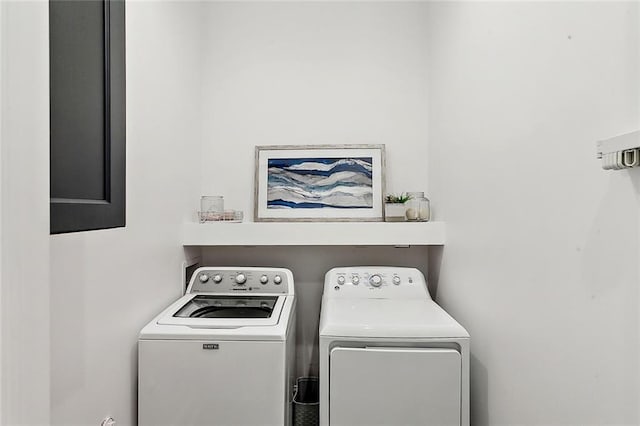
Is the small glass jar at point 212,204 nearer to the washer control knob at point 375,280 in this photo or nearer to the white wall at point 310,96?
the white wall at point 310,96

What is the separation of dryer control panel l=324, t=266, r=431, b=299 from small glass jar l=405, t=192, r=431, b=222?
28cm

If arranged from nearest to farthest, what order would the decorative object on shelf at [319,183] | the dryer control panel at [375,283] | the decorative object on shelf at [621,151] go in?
the decorative object on shelf at [621,151] < the dryer control panel at [375,283] < the decorative object on shelf at [319,183]

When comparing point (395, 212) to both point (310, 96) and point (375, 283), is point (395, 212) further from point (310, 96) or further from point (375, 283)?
point (310, 96)

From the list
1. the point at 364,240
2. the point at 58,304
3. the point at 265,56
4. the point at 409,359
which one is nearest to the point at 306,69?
the point at 265,56

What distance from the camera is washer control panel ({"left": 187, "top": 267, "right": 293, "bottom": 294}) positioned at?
2.28m

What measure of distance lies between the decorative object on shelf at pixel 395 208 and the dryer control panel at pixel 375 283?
27cm

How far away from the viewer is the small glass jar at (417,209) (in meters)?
2.39

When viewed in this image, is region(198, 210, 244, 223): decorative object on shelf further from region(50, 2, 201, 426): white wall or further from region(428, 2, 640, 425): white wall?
region(428, 2, 640, 425): white wall

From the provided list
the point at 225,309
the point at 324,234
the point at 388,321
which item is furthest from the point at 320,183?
the point at 388,321

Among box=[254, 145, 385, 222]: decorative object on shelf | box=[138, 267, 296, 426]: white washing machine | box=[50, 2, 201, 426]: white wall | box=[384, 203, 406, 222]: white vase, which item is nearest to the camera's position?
box=[50, 2, 201, 426]: white wall

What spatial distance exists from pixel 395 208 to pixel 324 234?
15.9 inches

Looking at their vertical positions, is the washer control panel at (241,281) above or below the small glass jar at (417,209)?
below

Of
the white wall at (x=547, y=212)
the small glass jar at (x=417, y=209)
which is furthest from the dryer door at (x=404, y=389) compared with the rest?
the small glass jar at (x=417, y=209)

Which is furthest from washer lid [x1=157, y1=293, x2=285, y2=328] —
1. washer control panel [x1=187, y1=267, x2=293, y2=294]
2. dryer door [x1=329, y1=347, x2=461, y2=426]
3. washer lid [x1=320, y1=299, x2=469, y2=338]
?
dryer door [x1=329, y1=347, x2=461, y2=426]
